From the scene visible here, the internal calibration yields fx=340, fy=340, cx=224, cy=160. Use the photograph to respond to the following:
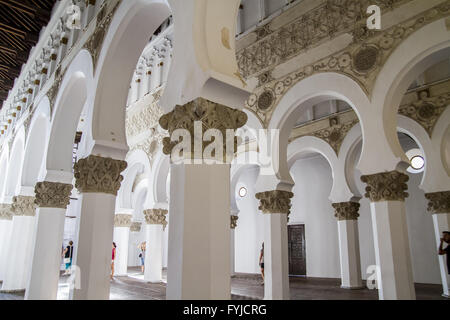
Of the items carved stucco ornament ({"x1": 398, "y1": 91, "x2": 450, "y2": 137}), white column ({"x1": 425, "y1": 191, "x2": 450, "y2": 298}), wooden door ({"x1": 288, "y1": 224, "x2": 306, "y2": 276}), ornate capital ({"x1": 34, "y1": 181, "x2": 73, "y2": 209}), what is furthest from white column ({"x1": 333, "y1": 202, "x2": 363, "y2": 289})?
ornate capital ({"x1": 34, "y1": 181, "x2": 73, "y2": 209})

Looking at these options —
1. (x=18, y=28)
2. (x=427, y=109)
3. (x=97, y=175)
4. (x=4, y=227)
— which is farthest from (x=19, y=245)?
(x=427, y=109)

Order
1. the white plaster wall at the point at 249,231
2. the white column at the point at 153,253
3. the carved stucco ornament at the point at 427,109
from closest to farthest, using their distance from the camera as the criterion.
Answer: the carved stucco ornament at the point at 427,109 < the white column at the point at 153,253 < the white plaster wall at the point at 249,231

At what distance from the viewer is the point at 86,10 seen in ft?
21.4

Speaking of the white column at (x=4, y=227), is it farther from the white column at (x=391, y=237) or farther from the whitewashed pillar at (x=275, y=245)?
the white column at (x=391, y=237)

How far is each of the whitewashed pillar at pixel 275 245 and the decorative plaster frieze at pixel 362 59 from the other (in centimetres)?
148

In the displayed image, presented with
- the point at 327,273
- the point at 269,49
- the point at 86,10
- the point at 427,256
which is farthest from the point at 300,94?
the point at 327,273

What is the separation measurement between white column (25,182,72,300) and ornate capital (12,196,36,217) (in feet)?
8.81

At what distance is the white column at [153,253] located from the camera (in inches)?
396

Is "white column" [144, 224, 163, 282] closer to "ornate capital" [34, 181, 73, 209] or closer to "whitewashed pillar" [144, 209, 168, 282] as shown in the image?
"whitewashed pillar" [144, 209, 168, 282]

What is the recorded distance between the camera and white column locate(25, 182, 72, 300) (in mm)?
5585

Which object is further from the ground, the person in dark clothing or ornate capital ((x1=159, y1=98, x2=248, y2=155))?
ornate capital ((x1=159, y1=98, x2=248, y2=155))

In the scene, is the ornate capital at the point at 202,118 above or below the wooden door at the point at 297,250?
above

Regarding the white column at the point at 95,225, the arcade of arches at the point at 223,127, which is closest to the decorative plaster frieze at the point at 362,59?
the arcade of arches at the point at 223,127
